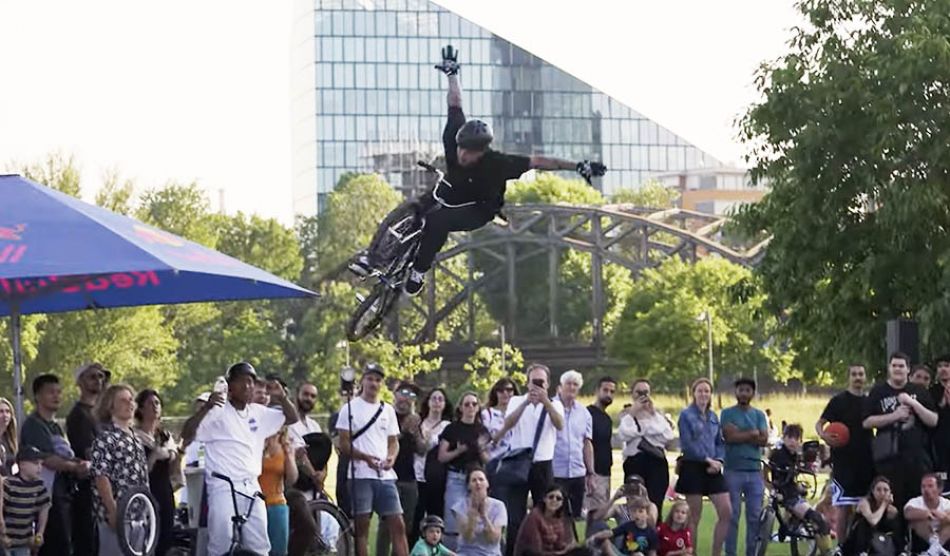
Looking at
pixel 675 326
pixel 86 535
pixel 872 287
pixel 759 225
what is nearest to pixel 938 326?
pixel 872 287

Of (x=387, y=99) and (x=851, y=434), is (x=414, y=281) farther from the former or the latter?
(x=387, y=99)

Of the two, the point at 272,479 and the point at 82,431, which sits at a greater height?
the point at 82,431

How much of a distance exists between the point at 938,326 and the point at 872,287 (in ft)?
5.96

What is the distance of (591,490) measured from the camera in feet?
61.7

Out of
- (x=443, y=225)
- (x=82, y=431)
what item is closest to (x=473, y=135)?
(x=443, y=225)

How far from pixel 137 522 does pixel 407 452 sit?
15.1 feet

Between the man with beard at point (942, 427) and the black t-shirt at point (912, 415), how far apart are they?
0.10m

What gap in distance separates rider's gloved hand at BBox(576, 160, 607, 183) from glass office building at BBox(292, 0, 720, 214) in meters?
116

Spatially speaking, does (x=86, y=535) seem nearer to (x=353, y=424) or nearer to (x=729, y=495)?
(x=353, y=424)

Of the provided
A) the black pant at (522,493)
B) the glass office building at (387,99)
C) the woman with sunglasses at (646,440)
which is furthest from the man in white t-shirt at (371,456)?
the glass office building at (387,99)

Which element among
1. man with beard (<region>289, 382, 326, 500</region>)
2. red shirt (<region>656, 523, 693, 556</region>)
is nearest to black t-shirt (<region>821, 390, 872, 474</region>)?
red shirt (<region>656, 523, 693, 556</region>)

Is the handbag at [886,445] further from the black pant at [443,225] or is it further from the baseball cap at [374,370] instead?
the black pant at [443,225]

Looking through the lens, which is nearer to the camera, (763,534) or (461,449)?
(461,449)

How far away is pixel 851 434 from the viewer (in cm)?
1734
